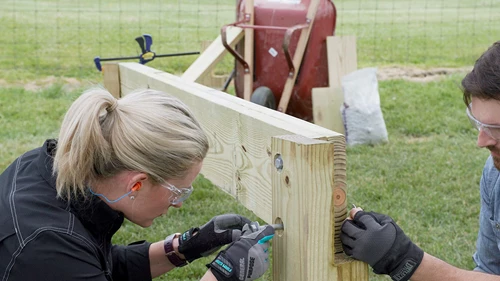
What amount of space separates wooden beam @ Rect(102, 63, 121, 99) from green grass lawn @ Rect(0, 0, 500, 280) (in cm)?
103

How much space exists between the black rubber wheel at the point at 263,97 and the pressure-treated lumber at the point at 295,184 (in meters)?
3.87

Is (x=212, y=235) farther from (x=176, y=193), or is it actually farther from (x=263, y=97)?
(x=263, y=97)

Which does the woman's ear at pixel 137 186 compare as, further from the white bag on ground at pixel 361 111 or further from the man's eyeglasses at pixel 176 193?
the white bag on ground at pixel 361 111

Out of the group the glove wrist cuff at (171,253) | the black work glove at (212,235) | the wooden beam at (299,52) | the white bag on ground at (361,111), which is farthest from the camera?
the wooden beam at (299,52)

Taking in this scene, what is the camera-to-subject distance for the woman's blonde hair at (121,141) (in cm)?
191

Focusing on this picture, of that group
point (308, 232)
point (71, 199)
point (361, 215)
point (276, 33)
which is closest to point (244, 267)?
point (308, 232)

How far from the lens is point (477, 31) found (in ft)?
43.4

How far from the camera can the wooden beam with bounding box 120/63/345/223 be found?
75.8 inches

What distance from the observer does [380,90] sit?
8.30 m

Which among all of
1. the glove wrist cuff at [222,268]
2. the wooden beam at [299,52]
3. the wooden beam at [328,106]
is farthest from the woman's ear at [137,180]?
the wooden beam at [328,106]

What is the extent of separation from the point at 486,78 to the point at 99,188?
131cm

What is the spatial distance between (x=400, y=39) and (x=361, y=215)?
11.2 metres

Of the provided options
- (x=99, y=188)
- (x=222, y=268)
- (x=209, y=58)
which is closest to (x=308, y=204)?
(x=222, y=268)

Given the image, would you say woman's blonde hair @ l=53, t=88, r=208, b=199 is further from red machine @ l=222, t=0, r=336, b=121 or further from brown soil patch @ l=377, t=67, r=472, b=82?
brown soil patch @ l=377, t=67, r=472, b=82
